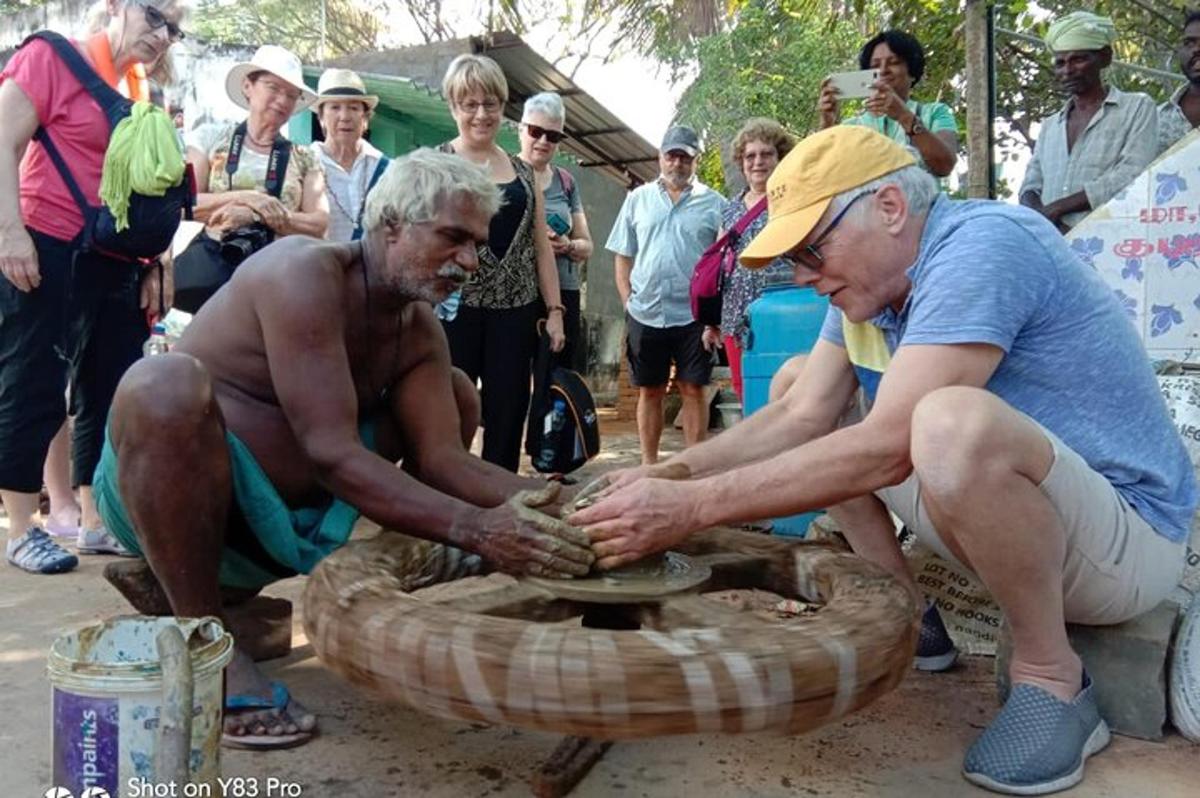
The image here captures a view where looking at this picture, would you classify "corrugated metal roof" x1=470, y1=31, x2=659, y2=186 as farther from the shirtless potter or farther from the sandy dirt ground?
the sandy dirt ground

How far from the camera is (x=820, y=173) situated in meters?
2.06

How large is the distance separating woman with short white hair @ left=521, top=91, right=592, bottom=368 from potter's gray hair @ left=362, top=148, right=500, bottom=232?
2063 mm

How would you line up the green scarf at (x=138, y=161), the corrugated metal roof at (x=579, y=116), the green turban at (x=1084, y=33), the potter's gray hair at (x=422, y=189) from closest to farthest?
the potter's gray hair at (x=422, y=189) < the green scarf at (x=138, y=161) < the green turban at (x=1084, y=33) < the corrugated metal roof at (x=579, y=116)

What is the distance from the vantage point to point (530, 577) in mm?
2006

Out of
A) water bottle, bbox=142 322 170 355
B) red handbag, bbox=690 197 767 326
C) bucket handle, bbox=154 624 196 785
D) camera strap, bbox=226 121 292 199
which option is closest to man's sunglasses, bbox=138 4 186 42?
camera strap, bbox=226 121 292 199

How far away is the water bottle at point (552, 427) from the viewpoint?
4.58 m

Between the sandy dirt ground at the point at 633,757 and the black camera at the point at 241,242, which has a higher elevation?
the black camera at the point at 241,242

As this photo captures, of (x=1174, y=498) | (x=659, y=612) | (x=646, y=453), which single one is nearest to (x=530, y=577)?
(x=659, y=612)

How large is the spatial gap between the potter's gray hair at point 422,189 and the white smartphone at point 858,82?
218 cm

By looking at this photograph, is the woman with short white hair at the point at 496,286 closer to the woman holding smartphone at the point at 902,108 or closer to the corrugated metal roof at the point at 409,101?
the woman holding smartphone at the point at 902,108

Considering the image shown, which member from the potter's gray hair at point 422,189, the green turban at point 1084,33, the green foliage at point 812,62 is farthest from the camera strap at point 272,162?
the green foliage at point 812,62

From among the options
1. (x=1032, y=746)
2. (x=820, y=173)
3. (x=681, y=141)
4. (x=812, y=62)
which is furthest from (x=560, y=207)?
(x=812, y=62)

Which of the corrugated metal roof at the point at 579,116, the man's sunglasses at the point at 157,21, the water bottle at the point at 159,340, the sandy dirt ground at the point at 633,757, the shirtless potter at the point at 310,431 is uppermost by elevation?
the corrugated metal roof at the point at 579,116

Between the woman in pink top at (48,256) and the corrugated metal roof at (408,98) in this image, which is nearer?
the woman in pink top at (48,256)
